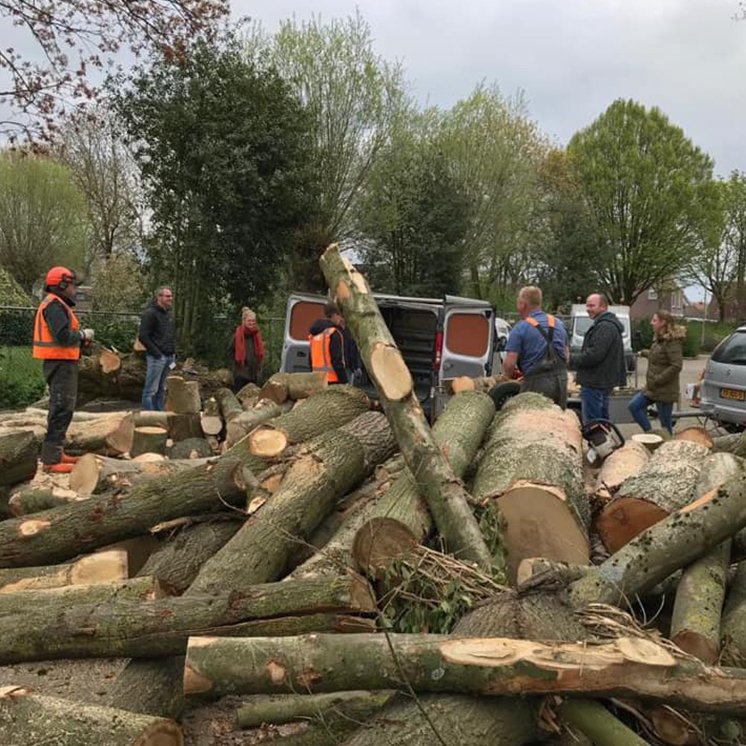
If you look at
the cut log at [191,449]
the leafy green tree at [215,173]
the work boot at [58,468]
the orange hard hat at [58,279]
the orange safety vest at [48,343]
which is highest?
the leafy green tree at [215,173]

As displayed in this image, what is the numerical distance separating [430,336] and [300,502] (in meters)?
7.03

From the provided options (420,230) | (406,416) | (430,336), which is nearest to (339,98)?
(420,230)

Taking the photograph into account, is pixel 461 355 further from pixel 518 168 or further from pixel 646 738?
pixel 518 168

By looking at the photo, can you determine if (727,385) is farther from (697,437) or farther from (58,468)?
(58,468)

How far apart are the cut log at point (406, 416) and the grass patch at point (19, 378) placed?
9.30 m

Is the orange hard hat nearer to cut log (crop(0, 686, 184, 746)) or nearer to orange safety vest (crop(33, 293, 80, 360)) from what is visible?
orange safety vest (crop(33, 293, 80, 360))

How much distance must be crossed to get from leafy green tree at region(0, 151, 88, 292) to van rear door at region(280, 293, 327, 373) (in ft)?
81.6

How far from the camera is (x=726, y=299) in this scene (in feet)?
155

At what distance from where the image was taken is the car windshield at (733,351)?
10.3 metres

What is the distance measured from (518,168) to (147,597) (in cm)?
2653

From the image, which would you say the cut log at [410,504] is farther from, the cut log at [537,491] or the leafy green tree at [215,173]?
the leafy green tree at [215,173]

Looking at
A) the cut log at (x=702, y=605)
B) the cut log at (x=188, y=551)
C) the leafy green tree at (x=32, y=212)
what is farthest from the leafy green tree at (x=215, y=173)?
the leafy green tree at (x=32, y=212)

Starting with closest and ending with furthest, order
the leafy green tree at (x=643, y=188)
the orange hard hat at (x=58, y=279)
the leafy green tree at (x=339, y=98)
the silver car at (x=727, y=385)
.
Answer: the orange hard hat at (x=58, y=279) → the silver car at (x=727, y=385) → the leafy green tree at (x=339, y=98) → the leafy green tree at (x=643, y=188)

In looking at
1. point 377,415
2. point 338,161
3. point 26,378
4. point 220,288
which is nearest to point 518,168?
point 338,161
